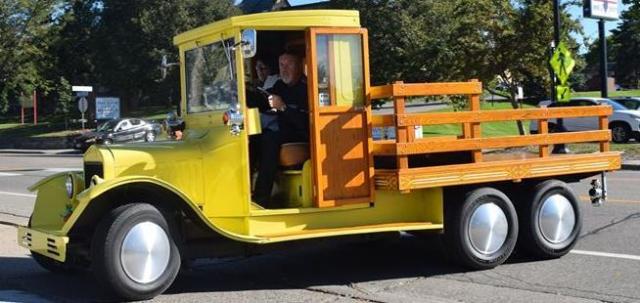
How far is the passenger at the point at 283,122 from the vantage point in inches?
259

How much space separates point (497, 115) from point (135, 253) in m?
3.67

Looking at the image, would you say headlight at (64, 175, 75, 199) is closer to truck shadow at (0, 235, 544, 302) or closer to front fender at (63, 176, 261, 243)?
front fender at (63, 176, 261, 243)

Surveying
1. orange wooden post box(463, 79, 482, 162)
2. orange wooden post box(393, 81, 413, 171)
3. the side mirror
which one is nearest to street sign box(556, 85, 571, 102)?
orange wooden post box(463, 79, 482, 162)

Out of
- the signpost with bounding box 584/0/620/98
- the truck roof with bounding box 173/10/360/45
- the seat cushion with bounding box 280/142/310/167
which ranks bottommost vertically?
the seat cushion with bounding box 280/142/310/167

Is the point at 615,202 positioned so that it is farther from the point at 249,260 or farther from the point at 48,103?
the point at 48,103

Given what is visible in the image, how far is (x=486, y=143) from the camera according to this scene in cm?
711

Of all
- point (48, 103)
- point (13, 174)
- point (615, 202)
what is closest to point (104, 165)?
point (615, 202)

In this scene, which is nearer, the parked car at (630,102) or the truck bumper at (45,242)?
the truck bumper at (45,242)

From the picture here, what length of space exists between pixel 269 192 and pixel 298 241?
1.75 feet

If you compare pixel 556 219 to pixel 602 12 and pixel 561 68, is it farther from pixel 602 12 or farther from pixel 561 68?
pixel 602 12

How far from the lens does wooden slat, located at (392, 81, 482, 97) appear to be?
659cm

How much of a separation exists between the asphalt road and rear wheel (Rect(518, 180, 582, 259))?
0.49 feet

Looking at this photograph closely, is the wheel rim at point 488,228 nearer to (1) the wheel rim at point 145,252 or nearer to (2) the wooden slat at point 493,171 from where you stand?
(2) the wooden slat at point 493,171

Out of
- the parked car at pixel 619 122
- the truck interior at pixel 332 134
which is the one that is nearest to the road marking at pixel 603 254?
the truck interior at pixel 332 134
